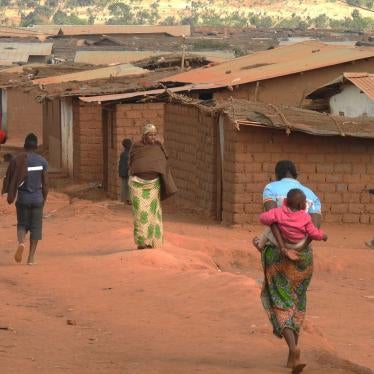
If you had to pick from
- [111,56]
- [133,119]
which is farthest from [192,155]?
[111,56]

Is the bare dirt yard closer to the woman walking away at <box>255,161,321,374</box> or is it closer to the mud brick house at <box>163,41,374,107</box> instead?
the woman walking away at <box>255,161,321,374</box>

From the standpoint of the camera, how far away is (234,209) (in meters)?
17.1

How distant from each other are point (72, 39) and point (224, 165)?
3992cm

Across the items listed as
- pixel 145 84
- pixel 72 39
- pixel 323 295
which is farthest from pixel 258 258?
pixel 72 39

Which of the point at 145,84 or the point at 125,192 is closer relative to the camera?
the point at 125,192

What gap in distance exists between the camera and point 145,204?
1267 centimetres

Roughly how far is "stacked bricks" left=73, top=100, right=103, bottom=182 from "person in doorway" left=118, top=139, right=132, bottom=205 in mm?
3408

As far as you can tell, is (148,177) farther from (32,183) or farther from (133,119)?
(133,119)

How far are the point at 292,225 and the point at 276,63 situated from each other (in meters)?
16.1

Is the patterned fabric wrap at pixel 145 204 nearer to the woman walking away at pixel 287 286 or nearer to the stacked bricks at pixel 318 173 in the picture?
the stacked bricks at pixel 318 173

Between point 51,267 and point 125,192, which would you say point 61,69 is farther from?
point 51,267

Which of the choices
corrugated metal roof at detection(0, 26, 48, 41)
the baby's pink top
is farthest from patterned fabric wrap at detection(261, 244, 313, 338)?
corrugated metal roof at detection(0, 26, 48, 41)

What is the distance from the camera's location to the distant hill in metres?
104

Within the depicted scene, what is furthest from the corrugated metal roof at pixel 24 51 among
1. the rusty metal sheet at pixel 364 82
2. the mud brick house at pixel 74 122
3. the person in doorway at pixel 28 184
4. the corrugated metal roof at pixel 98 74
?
the person in doorway at pixel 28 184
